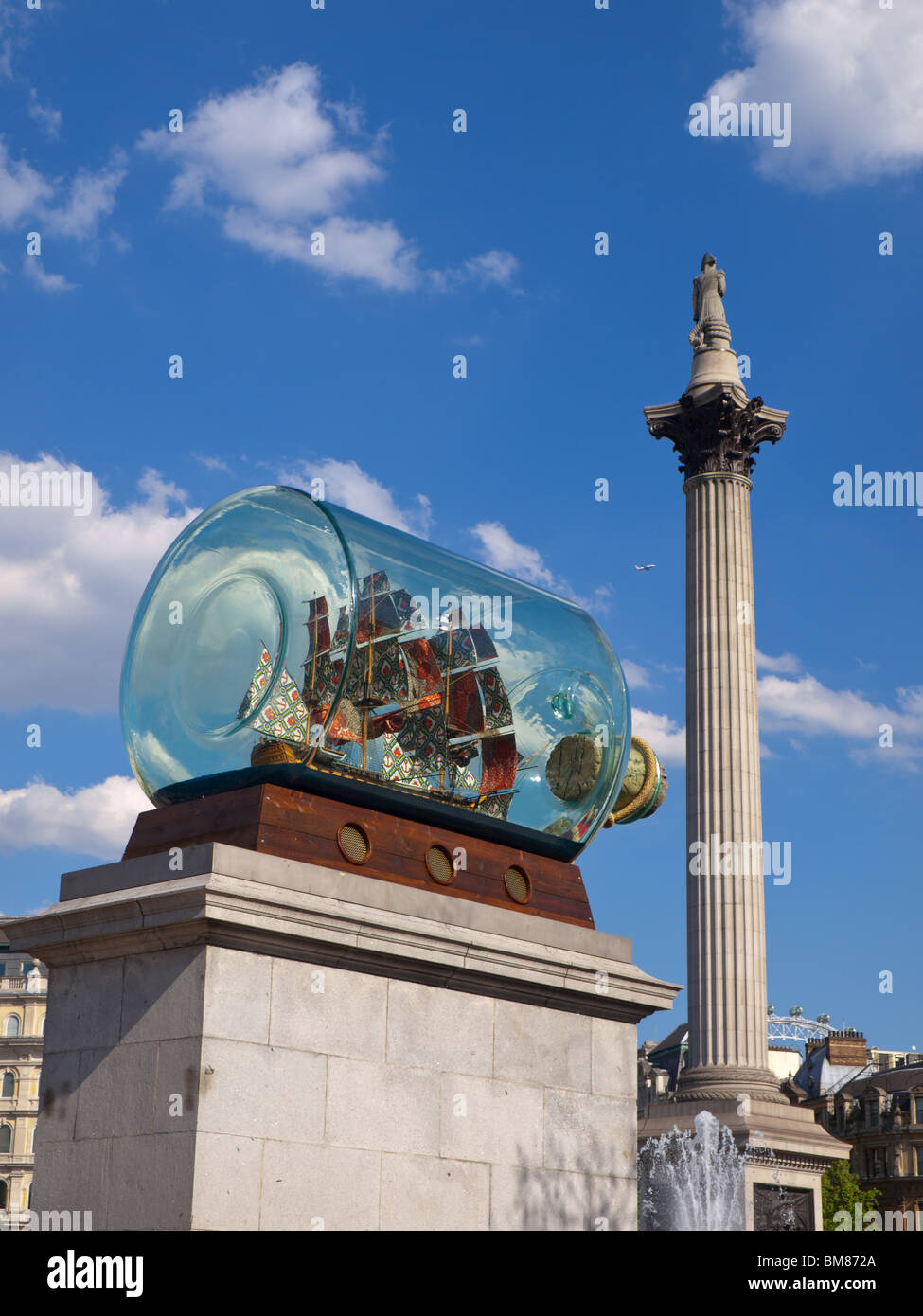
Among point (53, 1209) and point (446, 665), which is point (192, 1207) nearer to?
point (53, 1209)

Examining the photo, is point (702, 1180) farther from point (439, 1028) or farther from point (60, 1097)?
point (60, 1097)

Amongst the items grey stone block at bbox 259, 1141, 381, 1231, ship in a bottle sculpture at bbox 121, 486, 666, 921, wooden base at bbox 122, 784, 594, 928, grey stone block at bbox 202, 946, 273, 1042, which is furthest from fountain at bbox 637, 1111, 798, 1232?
grey stone block at bbox 202, 946, 273, 1042

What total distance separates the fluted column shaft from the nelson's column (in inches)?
1.5

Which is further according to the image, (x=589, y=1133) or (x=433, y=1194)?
(x=589, y=1133)

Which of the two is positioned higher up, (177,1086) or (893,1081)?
(893,1081)

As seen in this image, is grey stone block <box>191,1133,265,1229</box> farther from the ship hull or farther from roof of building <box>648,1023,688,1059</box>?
roof of building <box>648,1023,688,1059</box>

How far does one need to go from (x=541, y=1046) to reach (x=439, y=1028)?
2.51 feet

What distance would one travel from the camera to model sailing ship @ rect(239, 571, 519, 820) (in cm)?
790

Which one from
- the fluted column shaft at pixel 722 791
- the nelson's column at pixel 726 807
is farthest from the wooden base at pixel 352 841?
the fluted column shaft at pixel 722 791

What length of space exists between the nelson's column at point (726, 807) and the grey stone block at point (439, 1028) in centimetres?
3424

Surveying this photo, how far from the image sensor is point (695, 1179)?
40406mm

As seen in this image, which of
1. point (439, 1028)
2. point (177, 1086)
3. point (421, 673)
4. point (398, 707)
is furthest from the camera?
point (421, 673)

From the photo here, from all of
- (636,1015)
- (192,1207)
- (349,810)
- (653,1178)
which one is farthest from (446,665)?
(653,1178)

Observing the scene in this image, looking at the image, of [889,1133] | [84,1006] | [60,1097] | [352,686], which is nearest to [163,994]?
[84,1006]
